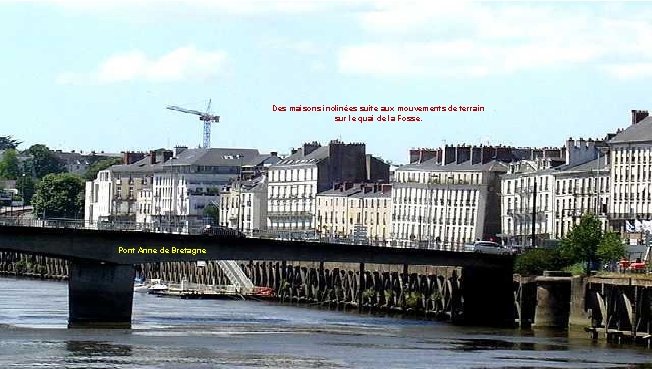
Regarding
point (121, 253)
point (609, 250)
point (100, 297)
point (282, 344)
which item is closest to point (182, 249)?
point (121, 253)

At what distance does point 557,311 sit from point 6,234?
3218cm

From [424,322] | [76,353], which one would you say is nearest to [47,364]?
[76,353]

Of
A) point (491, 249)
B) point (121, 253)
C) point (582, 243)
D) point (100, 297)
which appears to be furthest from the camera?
point (491, 249)

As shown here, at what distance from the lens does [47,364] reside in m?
104

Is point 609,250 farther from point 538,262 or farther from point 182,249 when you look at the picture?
point 182,249

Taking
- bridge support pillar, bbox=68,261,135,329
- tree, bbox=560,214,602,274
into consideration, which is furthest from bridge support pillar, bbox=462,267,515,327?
bridge support pillar, bbox=68,261,135,329

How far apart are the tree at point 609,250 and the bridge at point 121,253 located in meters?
14.4

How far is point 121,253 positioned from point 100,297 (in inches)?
108

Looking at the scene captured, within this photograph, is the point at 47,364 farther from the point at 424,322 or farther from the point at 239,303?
the point at 239,303

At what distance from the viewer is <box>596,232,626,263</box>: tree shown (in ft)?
525

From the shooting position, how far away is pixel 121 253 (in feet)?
448

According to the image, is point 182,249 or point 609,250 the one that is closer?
point 182,249

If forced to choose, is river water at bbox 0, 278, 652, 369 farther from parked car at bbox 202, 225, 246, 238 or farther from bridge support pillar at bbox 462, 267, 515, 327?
parked car at bbox 202, 225, 246, 238

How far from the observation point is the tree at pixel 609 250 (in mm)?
159875
